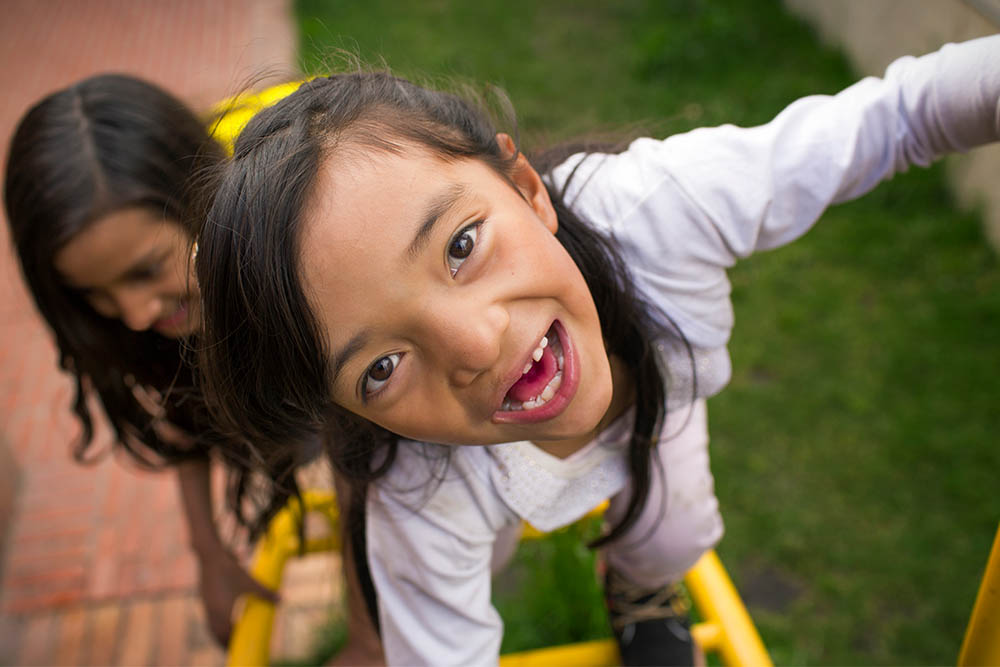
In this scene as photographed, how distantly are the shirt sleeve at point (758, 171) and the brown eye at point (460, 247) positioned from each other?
293mm

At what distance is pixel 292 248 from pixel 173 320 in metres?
0.78

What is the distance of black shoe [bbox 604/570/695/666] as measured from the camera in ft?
5.35

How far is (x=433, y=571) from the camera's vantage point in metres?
1.20

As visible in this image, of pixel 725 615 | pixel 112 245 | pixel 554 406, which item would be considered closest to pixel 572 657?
pixel 725 615

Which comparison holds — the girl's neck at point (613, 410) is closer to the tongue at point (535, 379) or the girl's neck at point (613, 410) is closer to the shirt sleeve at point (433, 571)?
the shirt sleeve at point (433, 571)

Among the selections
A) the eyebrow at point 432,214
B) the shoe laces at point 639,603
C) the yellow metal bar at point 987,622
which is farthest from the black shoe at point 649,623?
the eyebrow at point 432,214

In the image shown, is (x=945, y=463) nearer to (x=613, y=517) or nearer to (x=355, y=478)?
(x=613, y=517)

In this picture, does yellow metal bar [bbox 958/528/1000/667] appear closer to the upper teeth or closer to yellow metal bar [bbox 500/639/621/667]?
the upper teeth

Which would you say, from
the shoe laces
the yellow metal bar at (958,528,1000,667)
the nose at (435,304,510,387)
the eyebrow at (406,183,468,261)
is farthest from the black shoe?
the eyebrow at (406,183,468,261)

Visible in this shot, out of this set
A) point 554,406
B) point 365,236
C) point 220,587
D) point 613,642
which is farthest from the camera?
point 220,587

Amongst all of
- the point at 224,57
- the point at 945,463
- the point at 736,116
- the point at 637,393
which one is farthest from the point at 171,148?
the point at 224,57

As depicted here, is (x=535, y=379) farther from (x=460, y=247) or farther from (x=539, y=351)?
(x=460, y=247)

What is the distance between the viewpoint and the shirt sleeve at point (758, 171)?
1185 millimetres

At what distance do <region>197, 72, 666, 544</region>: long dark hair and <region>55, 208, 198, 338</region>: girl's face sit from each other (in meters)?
0.50
